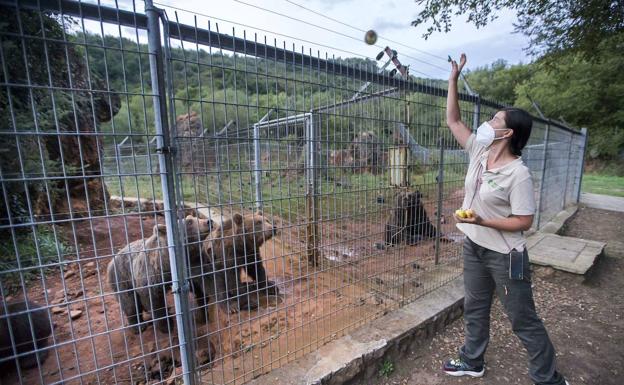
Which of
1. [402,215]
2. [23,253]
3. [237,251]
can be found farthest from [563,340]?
[23,253]

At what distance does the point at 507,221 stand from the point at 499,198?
156mm

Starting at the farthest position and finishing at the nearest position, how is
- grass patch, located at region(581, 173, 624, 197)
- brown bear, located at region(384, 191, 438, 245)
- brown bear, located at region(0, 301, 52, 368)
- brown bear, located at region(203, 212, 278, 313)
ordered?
grass patch, located at region(581, 173, 624, 197), brown bear, located at region(384, 191, 438, 245), brown bear, located at region(203, 212, 278, 313), brown bear, located at region(0, 301, 52, 368)

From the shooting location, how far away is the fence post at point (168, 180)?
150cm

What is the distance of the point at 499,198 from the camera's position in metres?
1.86

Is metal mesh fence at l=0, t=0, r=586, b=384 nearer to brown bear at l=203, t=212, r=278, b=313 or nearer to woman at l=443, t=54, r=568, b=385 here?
brown bear at l=203, t=212, r=278, b=313

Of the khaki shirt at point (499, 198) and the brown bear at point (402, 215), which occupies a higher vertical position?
the khaki shirt at point (499, 198)

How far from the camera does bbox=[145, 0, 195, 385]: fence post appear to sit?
1.50m

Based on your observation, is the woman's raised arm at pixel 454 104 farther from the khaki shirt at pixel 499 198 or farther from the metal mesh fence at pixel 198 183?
the metal mesh fence at pixel 198 183

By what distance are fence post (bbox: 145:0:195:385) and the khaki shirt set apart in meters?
1.89

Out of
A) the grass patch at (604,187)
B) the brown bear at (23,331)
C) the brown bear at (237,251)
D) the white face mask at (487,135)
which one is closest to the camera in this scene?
the white face mask at (487,135)

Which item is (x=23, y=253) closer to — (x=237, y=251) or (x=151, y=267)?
(x=151, y=267)

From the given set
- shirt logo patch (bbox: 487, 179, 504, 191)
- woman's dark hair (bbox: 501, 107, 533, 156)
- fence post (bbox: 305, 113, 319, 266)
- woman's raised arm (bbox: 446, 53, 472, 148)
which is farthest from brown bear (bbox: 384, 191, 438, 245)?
woman's dark hair (bbox: 501, 107, 533, 156)

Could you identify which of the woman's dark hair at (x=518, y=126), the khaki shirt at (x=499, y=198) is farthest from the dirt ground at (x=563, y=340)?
the woman's dark hair at (x=518, y=126)

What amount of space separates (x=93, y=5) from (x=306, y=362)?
247 centimetres
